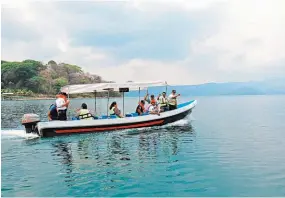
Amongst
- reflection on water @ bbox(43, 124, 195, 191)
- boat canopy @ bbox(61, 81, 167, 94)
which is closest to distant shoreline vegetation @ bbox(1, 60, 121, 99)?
boat canopy @ bbox(61, 81, 167, 94)

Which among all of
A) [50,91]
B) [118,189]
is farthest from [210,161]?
[50,91]

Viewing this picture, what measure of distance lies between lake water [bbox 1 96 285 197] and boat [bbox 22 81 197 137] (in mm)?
638

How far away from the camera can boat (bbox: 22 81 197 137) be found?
70.4 ft

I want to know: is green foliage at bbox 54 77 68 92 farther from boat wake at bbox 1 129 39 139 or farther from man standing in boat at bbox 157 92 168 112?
boat wake at bbox 1 129 39 139

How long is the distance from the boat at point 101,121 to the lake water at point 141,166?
2.09 feet

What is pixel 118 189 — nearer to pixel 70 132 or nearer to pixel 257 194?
pixel 257 194

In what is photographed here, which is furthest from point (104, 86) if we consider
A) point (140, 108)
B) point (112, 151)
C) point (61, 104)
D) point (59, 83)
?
point (59, 83)

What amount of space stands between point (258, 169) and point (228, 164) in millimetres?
1243

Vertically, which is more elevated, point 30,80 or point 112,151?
point 30,80

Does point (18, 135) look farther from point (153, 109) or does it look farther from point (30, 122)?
point (153, 109)

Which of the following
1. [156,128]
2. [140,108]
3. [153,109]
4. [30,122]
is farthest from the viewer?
[140,108]

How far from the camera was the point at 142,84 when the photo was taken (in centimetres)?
2662

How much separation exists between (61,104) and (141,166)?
31.1 feet

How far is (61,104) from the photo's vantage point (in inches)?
838
